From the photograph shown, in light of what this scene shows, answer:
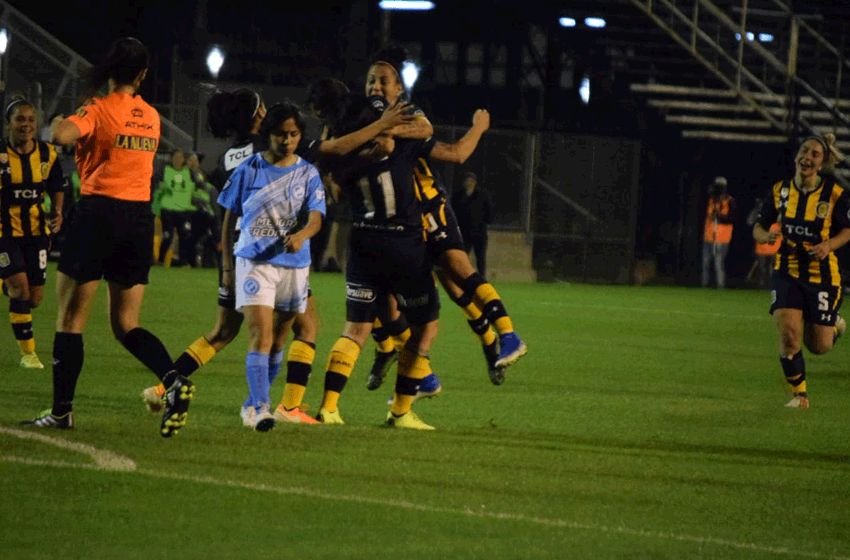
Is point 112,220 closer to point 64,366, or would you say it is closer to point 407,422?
point 64,366

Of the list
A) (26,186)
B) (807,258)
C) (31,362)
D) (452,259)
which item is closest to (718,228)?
(807,258)

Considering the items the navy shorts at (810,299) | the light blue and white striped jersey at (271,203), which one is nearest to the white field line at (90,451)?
the light blue and white striped jersey at (271,203)

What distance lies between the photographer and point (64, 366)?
817 cm

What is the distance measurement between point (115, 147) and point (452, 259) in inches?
93.9

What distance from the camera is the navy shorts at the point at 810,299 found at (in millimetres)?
11312

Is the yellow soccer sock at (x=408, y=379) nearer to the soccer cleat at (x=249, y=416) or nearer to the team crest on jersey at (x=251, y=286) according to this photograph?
the soccer cleat at (x=249, y=416)

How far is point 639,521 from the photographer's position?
649 cm

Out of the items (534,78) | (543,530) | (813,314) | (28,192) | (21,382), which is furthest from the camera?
(534,78)

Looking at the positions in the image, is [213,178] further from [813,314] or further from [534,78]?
[534,78]

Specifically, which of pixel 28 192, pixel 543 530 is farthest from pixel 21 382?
pixel 543 530

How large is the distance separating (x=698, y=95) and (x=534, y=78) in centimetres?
478

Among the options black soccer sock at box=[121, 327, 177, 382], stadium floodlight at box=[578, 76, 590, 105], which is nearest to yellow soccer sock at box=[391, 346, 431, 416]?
black soccer sock at box=[121, 327, 177, 382]

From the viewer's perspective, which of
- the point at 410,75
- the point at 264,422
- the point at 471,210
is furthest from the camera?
the point at 410,75

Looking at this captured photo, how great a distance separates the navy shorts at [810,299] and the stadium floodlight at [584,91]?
69.7 ft
